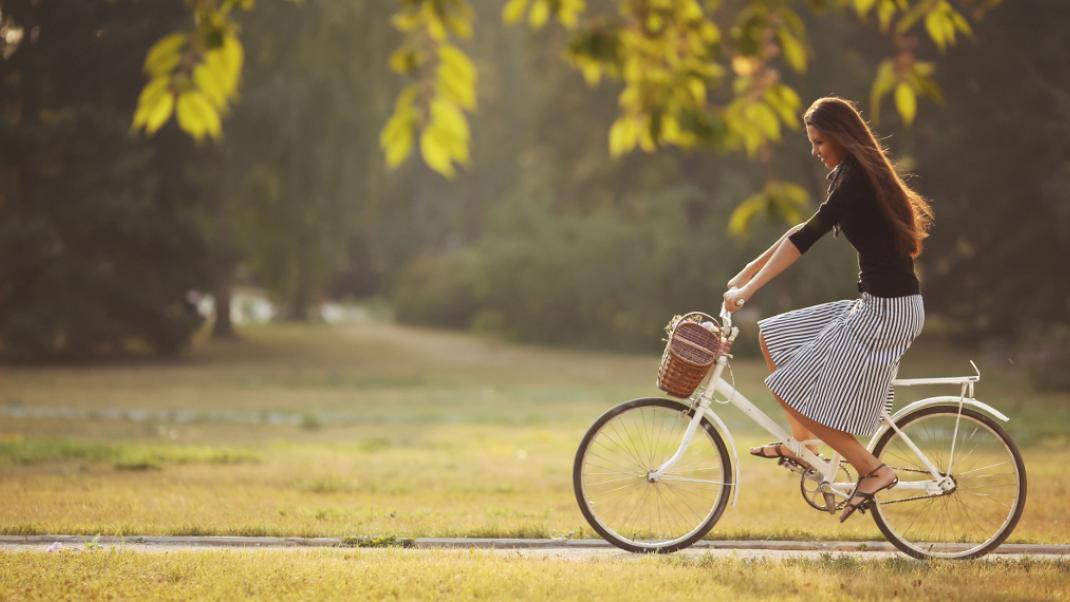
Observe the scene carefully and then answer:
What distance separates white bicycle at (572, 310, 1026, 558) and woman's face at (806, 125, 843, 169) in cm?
91

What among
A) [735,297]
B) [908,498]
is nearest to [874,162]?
[735,297]

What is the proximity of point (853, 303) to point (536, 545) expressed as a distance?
6.88ft

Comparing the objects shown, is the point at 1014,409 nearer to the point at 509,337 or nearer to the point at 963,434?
the point at 963,434

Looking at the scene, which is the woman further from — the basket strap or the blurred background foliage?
the blurred background foliage

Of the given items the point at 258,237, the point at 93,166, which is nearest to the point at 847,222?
the point at 93,166

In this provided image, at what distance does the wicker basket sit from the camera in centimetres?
567

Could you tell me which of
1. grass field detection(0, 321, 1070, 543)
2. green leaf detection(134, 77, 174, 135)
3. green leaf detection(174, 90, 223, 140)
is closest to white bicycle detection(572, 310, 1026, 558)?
grass field detection(0, 321, 1070, 543)

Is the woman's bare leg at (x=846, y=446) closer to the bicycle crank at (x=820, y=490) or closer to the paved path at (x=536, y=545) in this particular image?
the bicycle crank at (x=820, y=490)

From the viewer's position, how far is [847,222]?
5445 mm

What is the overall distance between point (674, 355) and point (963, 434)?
1478 mm

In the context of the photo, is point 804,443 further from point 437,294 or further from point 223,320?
point 437,294

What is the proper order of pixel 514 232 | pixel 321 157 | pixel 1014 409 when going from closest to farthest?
1. pixel 1014 409
2. pixel 321 157
3. pixel 514 232

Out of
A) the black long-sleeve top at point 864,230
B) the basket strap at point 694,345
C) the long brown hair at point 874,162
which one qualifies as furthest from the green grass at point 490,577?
the long brown hair at point 874,162

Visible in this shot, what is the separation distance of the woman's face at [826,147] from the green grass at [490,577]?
1943 mm
